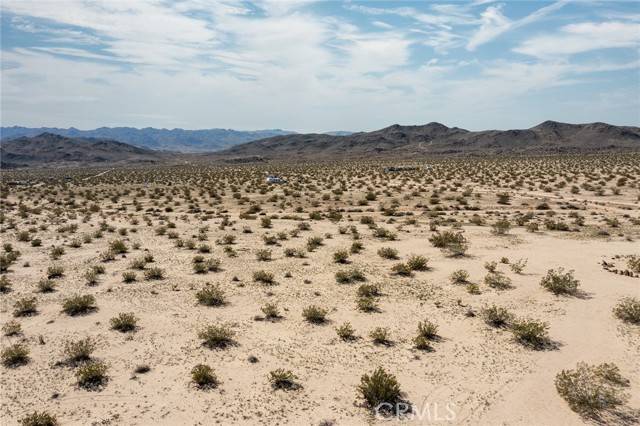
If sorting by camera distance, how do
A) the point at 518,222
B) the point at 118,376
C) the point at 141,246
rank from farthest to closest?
the point at 518,222, the point at 141,246, the point at 118,376

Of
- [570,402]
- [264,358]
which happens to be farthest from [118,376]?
[570,402]

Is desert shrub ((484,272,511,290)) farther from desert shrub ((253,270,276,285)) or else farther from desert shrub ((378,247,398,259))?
desert shrub ((253,270,276,285))

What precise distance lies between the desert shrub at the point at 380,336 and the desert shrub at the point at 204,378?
3817 mm

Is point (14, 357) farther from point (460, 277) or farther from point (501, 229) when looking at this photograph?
point (501, 229)

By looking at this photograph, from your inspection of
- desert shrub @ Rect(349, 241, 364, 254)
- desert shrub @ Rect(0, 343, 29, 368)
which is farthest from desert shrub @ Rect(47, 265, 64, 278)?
desert shrub @ Rect(349, 241, 364, 254)

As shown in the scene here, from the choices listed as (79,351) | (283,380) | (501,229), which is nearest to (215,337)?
(283,380)

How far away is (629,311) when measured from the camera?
11664 mm

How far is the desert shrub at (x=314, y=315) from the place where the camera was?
12312mm

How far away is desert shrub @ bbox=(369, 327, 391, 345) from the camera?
1097 cm

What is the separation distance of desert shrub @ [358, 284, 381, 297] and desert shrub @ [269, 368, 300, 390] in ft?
16.2

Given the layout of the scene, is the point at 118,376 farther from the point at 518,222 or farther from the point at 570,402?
the point at 518,222

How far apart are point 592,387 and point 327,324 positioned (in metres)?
6.07

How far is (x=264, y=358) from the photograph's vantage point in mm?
10453

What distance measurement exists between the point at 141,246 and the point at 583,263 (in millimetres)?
18780
